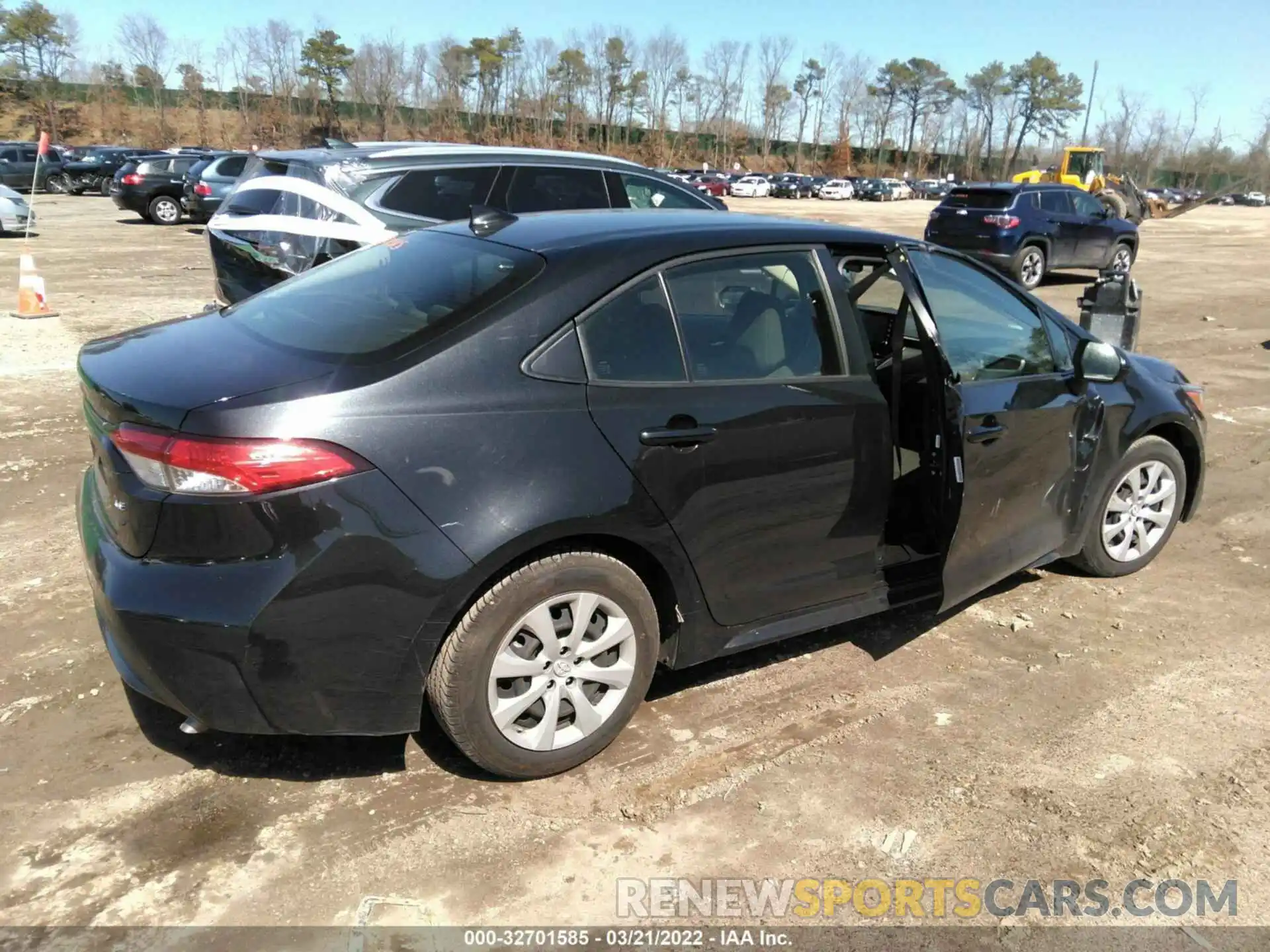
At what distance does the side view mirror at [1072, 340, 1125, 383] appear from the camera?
4.14 metres

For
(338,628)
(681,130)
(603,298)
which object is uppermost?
(681,130)

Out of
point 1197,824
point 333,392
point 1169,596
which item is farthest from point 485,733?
point 1169,596

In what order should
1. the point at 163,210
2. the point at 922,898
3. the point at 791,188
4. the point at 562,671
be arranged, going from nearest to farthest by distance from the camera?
the point at 922,898 < the point at 562,671 < the point at 163,210 < the point at 791,188

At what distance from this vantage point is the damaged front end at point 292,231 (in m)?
6.66

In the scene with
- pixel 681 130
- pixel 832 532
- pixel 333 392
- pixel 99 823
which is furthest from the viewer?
pixel 681 130

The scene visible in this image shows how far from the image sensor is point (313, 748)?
3.14 meters

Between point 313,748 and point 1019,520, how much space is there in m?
2.86

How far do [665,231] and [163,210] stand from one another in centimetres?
2425

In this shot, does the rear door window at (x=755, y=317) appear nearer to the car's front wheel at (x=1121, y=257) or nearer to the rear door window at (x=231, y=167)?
the car's front wheel at (x=1121, y=257)

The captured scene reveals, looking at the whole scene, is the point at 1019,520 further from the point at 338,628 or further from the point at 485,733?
the point at 338,628

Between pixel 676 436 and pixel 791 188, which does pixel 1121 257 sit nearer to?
pixel 676 436

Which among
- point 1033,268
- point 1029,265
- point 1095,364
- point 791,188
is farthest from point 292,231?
point 791,188

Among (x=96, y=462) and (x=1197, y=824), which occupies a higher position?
(x=96, y=462)

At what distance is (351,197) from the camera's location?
6.71 meters
